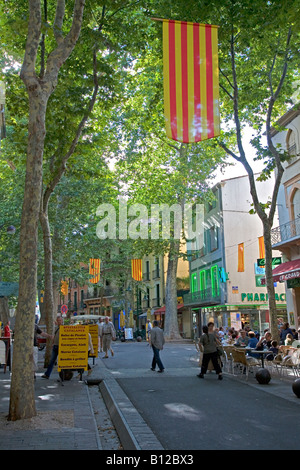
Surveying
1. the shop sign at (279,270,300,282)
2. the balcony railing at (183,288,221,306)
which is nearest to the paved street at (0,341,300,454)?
the shop sign at (279,270,300,282)

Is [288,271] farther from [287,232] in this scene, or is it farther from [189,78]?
[189,78]

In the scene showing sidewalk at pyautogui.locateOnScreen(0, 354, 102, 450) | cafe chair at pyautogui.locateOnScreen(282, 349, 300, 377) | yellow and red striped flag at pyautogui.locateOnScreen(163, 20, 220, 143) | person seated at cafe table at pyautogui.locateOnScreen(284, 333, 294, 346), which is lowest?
sidewalk at pyautogui.locateOnScreen(0, 354, 102, 450)

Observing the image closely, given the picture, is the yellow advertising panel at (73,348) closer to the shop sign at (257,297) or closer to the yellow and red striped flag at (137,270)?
the yellow and red striped flag at (137,270)

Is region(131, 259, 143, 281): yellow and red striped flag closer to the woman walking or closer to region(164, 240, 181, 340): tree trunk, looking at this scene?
region(164, 240, 181, 340): tree trunk

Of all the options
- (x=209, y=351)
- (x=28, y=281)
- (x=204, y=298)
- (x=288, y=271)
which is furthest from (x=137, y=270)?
(x=28, y=281)

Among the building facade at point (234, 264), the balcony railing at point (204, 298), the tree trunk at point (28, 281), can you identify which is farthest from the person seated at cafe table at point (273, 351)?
the balcony railing at point (204, 298)

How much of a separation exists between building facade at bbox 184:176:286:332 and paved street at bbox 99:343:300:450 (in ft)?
66.1

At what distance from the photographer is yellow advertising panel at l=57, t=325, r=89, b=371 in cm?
1195

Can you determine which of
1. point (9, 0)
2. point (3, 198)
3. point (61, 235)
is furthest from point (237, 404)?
point (3, 198)

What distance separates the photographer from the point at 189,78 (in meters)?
10.4

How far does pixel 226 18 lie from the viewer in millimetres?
13852

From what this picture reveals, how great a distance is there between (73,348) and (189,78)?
7224mm
